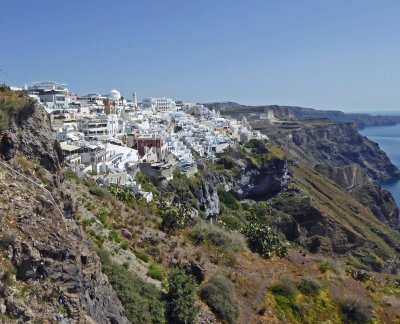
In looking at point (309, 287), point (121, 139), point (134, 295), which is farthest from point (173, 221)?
point (121, 139)

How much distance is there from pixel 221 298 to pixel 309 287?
6819 millimetres

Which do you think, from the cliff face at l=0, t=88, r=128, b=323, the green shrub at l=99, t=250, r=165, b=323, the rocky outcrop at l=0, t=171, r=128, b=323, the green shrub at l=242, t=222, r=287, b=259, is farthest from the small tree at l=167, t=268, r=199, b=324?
the green shrub at l=242, t=222, r=287, b=259

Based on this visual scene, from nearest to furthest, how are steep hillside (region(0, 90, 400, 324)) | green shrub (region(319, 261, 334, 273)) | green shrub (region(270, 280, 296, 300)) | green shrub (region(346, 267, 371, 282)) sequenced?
steep hillside (region(0, 90, 400, 324)) < green shrub (region(270, 280, 296, 300)) < green shrub (region(319, 261, 334, 273)) < green shrub (region(346, 267, 371, 282))

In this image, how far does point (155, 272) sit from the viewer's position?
56.3ft

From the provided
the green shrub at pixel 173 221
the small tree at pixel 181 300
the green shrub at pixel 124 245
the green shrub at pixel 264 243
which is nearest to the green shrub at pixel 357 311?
the green shrub at pixel 264 243

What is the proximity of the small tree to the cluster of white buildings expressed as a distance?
1679 centimetres

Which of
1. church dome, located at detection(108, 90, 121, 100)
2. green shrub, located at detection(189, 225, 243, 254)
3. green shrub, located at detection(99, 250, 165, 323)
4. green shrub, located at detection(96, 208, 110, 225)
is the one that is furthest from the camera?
church dome, located at detection(108, 90, 121, 100)

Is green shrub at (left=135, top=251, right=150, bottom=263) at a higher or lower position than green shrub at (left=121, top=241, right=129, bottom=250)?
lower

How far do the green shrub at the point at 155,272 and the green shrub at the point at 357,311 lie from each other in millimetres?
9602

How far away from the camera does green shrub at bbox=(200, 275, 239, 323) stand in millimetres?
17172

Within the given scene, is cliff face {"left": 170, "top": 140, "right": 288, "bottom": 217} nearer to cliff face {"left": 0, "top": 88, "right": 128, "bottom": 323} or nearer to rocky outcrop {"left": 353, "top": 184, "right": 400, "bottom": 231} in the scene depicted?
rocky outcrop {"left": 353, "top": 184, "right": 400, "bottom": 231}

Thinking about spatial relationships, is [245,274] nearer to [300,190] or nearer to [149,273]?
[149,273]

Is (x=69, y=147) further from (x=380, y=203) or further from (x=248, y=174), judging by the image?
(x=380, y=203)

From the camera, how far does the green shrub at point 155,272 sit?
1705 cm
